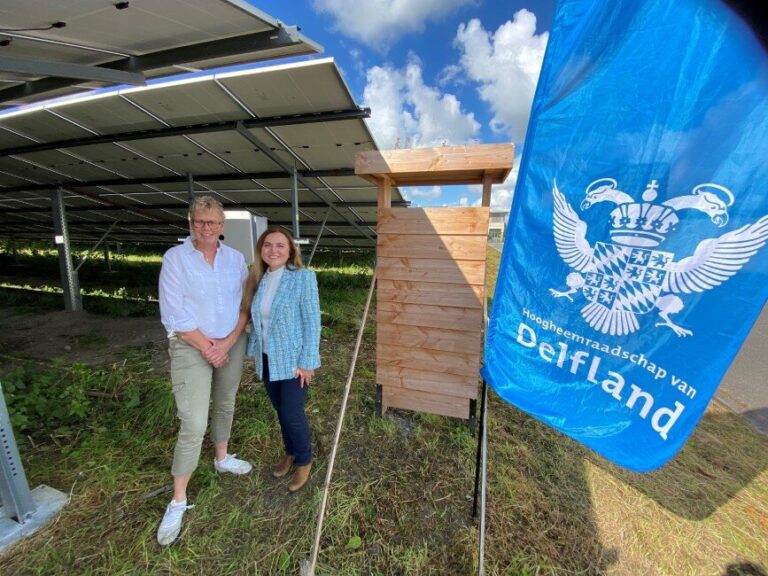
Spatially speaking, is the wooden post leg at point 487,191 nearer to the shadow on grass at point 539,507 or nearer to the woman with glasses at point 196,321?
the woman with glasses at point 196,321

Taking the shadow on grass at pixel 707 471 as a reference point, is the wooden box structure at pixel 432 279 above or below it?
above

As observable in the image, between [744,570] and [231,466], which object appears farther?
[231,466]

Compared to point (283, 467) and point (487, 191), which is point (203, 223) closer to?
point (283, 467)

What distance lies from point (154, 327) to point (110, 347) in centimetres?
91

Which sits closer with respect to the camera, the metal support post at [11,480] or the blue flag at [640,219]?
the blue flag at [640,219]

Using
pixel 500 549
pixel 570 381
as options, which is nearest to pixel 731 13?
pixel 570 381

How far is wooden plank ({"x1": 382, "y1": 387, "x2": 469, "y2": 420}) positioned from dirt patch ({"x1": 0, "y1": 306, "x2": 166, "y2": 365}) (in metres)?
3.82

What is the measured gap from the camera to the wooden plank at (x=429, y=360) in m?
2.96

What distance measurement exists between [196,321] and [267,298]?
0.43 metres

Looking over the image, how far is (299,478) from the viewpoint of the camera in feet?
8.18

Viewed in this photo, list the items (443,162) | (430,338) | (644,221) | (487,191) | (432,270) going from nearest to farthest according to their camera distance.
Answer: (644,221) → (443,162) → (487,191) → (432,270) → (430,338)

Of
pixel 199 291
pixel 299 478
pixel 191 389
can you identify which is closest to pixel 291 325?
pixel 199 291

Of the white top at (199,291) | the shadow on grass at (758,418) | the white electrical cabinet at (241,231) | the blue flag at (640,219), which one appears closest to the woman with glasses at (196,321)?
the white top at (199,291)

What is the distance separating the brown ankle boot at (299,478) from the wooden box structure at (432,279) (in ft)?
3.40
